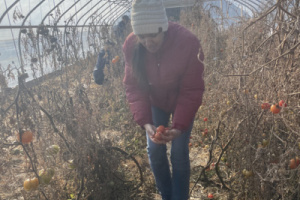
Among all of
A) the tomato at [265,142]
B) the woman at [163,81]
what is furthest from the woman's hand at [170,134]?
the tomato at [265,142]

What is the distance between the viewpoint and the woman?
131 centimetres

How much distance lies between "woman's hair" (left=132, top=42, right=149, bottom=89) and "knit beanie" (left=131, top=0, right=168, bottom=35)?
102mm

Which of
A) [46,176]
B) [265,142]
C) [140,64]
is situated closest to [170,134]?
[140,64]

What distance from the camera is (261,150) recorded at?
121 centimetres

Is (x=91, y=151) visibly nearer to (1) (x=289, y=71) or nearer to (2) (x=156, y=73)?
(2) (x=156, y=73)

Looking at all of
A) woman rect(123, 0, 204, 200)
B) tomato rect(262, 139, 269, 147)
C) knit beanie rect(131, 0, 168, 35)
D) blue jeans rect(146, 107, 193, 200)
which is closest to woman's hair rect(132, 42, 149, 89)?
woman rect(123, 0, 204, 200)

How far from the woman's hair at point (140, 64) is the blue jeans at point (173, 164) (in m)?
0.22

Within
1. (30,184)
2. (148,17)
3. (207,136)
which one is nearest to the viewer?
(148,17)

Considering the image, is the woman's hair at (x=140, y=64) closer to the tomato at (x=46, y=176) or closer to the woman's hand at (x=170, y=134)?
the woman's hand at (x=170, y=134)

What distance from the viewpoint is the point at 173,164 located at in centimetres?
149

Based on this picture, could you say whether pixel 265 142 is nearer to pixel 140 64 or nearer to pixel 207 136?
pixel 140 64

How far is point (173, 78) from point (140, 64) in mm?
206

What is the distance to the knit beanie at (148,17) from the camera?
4.20ft

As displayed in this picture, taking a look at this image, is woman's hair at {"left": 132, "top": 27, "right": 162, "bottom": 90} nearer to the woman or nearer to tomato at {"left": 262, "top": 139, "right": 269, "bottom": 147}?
the woman
